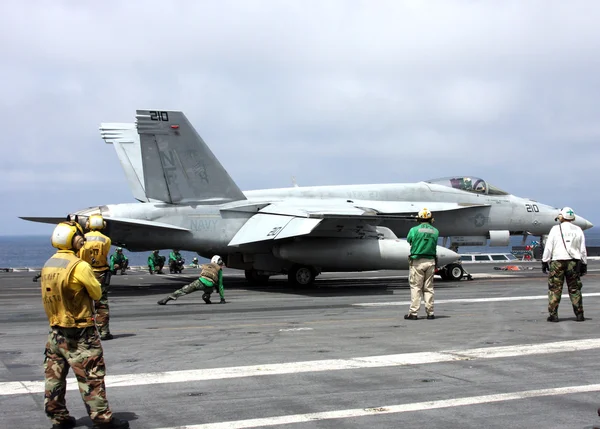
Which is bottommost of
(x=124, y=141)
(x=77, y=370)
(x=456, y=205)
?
(x=77, y=370)

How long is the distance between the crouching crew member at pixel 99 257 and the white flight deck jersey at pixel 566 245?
7.67 meters

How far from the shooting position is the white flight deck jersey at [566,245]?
11.3 m

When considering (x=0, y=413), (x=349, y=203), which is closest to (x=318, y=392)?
(x=0, y=413)

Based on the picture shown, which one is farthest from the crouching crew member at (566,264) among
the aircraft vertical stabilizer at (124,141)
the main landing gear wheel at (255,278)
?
the aircraft vertical stabilizer at (124,141)

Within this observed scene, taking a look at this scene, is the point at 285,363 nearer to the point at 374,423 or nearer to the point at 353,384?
the point at 353,384

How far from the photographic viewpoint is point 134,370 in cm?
788

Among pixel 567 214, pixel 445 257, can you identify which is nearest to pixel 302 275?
pixel 445 257

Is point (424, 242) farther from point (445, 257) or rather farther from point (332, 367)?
point (445, 257)

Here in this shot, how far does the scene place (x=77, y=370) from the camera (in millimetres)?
5453

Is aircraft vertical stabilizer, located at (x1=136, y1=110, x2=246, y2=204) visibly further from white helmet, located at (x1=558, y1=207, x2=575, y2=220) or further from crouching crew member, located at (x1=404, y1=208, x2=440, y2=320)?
white helmet, located at (x1=558, y1=207, x2=575, y2=220)

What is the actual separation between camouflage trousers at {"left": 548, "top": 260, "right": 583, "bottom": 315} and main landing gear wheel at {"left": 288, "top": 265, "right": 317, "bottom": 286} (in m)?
10.8

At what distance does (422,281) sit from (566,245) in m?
2.67

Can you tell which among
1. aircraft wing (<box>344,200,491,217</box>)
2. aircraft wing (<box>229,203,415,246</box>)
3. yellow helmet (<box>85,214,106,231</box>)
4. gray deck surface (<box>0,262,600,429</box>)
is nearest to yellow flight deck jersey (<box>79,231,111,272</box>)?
yellow helmet (<box>85,214,106,231</box>)

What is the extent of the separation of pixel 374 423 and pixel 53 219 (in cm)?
1622
